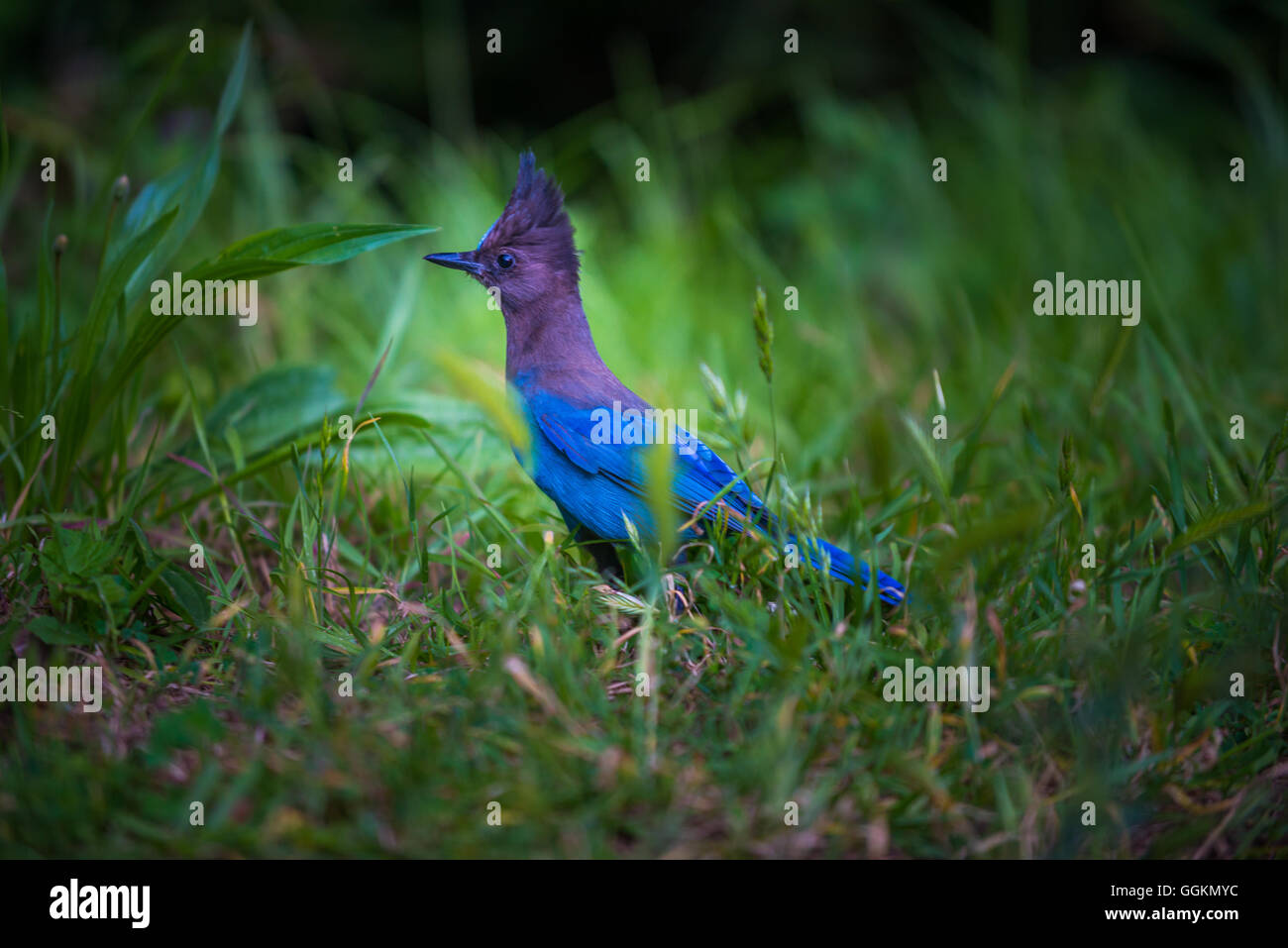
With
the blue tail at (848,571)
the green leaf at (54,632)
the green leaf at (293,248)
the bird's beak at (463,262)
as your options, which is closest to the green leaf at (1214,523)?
the blue tail at (848,571)

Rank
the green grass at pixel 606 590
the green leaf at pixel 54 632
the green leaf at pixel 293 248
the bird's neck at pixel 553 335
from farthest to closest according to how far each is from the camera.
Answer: the bird's neck at pixel 553 335 < the green leaf at pixel 293 248 < the green leaf at pixel 54 632 < the green grass at pixel 606 590

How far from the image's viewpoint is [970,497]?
10.5 ft

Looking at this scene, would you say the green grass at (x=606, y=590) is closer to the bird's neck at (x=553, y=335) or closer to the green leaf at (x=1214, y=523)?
the green leaf at (x=1214, y=523)

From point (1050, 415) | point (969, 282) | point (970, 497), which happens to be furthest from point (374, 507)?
point (969, 282)

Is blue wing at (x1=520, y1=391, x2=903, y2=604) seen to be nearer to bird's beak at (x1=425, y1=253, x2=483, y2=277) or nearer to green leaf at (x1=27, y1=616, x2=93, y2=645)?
bird's beak at (x1=425, y1=253, x2=483, y2=277)

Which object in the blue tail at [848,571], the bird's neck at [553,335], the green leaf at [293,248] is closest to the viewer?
the blue tail at [848,571]

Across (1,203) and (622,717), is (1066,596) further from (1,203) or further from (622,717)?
(1,203)

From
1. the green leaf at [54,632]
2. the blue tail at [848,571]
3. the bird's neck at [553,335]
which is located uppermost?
the bird's neck at [553,335]

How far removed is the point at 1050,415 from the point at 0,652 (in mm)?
3175

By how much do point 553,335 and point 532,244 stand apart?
9.4 inches

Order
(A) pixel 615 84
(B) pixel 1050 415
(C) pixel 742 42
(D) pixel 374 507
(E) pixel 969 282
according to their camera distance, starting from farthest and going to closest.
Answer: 1. (A) pixel 615 84
2. (C) pixel 742 42
3. (E) pixel 969 282
4. (B) pixel 1050 415
5. (D) pixel 374 507

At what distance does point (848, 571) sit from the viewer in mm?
2459

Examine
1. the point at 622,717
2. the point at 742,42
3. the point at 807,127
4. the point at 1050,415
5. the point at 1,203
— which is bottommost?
the point at 622,717

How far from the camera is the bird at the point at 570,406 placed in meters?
2.59
